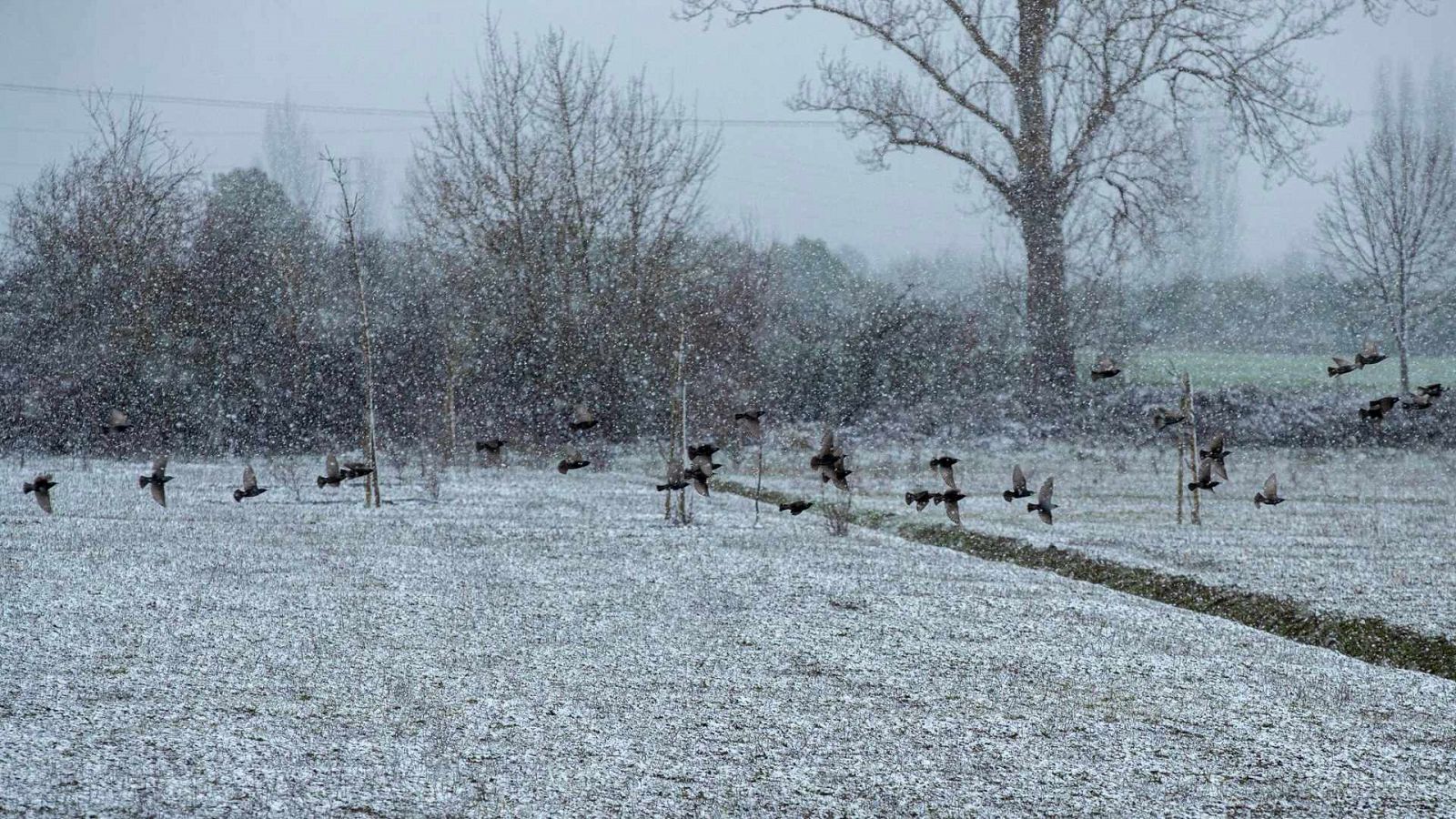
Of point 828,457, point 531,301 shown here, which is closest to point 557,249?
point 531,301

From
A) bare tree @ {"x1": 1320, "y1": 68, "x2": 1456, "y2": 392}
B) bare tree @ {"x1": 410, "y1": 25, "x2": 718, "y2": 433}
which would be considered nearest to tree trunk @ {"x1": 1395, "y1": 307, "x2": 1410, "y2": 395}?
bare tree @ {"x1": 1320, "y1": 68, "x2": 1456, "y2": 392}

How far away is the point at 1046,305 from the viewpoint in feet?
65.4

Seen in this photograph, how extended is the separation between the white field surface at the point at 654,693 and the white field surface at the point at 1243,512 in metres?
1.21

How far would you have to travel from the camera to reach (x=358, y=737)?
4.28m

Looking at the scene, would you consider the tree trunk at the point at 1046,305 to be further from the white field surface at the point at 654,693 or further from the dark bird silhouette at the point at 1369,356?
the dark bird silhouette at the point at 1369,356

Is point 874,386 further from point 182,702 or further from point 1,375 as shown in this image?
point 182,702

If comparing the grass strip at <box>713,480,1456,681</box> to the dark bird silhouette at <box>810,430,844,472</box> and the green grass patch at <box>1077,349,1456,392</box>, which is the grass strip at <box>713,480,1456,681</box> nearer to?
the dark bird silhouette at <box>810,430,844,472</box>

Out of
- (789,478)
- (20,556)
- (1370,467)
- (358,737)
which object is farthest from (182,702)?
(1370,467)

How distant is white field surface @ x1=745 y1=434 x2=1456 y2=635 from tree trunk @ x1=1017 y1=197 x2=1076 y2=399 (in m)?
2.13

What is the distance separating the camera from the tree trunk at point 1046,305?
64.3 feet

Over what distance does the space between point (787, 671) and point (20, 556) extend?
5.38 metres

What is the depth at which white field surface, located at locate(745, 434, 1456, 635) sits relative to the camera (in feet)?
25.0

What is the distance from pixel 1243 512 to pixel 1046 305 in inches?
367

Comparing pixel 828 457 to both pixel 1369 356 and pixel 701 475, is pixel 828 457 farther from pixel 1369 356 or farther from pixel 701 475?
pixel 1369 356
